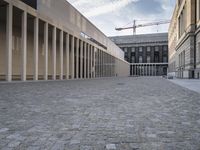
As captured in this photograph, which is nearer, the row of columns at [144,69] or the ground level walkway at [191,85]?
the ground level walkway at [191,85]

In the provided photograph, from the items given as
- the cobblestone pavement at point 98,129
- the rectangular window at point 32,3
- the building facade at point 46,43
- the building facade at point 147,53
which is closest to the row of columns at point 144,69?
the building facade at point 147,53

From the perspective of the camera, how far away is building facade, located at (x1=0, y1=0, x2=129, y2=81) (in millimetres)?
17047

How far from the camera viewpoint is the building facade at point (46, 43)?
17047mm

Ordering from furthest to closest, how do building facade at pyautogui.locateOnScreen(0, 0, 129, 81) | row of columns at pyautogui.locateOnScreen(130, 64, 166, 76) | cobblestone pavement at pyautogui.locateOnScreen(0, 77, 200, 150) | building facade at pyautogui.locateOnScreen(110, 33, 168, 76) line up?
building facade at pyautogui.locateOnScreen(110, 33, 168, 76)
row of columns at pyautogui.locateOnScreen(130, 64, 166, 76)
building facade at pyautogui.locateOnScreen(0, 0, 129, 81)
cobblestone pavement at pyautogui.locateOnScreen(0, 77, 200, 150)

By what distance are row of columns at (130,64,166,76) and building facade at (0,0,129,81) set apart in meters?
37.0

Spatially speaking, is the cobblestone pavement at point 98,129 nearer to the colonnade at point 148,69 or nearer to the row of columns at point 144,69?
the colonnade at point 148,69

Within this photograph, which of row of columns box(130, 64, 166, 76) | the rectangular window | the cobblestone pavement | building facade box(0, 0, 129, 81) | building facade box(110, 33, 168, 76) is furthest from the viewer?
building facade box(110, 33, 168, 76)

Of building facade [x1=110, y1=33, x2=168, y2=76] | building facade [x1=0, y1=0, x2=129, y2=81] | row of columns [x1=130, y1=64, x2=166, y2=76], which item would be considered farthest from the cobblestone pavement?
building facade [x1=110, y1=33, x2=168, y2=76]

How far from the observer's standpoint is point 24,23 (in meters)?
17.1

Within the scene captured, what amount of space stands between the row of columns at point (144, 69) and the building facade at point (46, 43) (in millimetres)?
37027

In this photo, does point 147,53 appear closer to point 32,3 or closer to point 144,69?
point 144,69

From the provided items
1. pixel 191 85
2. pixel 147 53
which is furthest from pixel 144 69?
pixel 191 85

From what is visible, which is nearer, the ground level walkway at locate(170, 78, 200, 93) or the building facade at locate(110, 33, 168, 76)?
the ground level walkway at locate(170, 78, 200, 93)

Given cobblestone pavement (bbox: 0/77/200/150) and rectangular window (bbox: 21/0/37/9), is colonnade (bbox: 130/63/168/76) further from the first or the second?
cobblestone pavement (bbox: 0/77/200/150)
